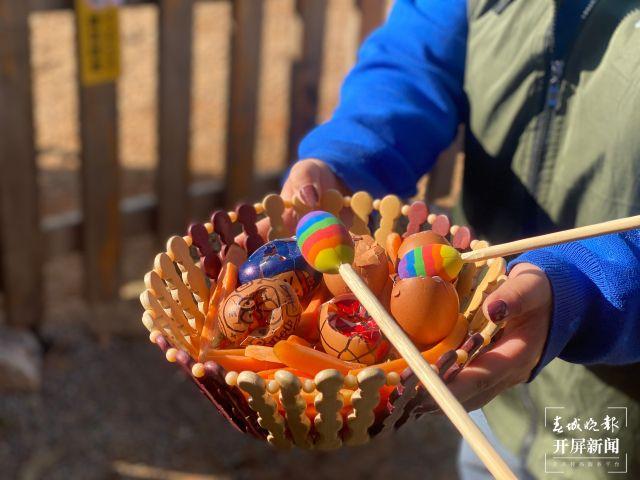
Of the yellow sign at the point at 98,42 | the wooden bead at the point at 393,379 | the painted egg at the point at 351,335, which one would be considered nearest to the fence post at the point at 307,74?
the yellow sign at the point at 98,42

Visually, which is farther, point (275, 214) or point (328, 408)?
point (275, 214)

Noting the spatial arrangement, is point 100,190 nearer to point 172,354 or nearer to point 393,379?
point 172,354

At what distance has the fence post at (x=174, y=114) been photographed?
2.80 m

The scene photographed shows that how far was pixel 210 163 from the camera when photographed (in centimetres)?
401

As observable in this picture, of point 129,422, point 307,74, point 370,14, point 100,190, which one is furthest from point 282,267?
point 370,14

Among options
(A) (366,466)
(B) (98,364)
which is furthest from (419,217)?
(B) (98,364)

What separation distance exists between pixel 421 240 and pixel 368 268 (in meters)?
0.09

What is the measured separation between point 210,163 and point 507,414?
2654mm

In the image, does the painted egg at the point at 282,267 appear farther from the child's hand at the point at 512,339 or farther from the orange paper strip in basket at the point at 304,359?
the child's hand at the point at 512,339

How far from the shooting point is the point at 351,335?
113 cm

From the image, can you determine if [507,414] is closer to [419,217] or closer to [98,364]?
[419,217]

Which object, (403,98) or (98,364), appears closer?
Answer: (403,98)

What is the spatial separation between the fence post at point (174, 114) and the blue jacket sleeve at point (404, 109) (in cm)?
140

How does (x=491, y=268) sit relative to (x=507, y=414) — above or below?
above
